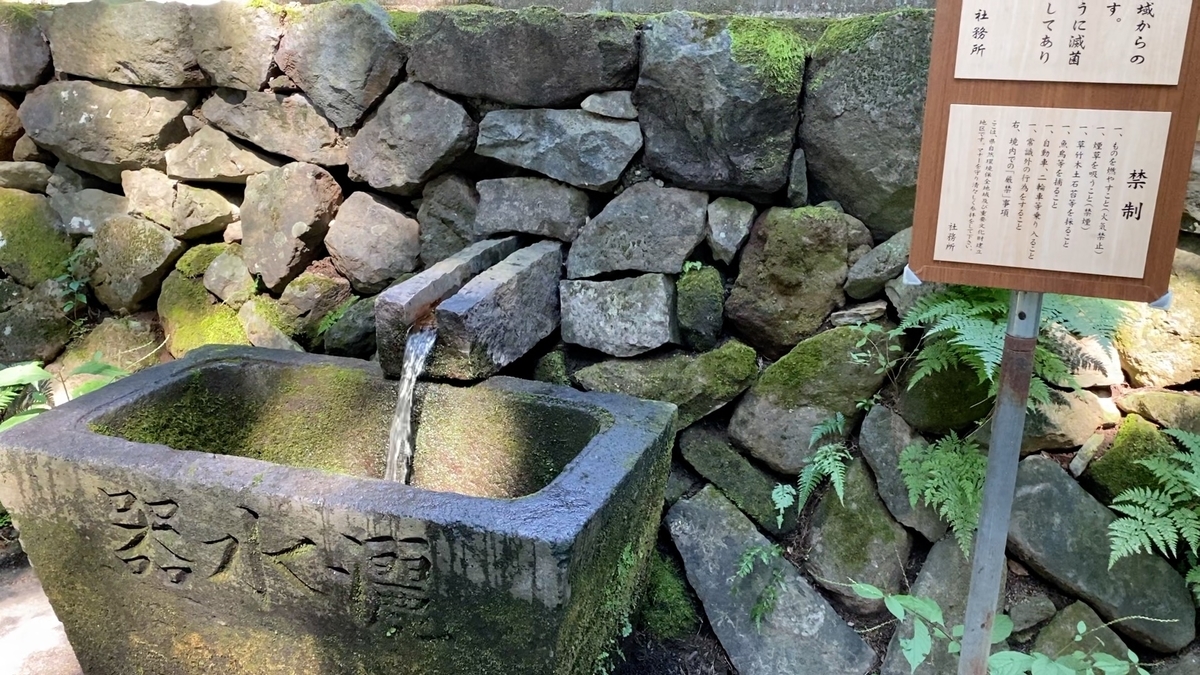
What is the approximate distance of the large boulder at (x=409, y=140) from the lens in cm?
322

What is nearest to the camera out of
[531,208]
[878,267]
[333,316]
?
[878,267]

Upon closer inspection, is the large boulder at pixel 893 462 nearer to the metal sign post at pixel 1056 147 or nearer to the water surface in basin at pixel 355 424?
the water surface in basin at pixel 355 424

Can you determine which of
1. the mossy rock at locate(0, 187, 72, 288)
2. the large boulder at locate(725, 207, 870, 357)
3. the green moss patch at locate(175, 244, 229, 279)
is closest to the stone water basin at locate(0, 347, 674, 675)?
the large boulder at locate(725, 207, 870, 357)

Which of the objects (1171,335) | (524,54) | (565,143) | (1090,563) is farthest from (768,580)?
(524,54)

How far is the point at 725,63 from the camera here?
2717 mm

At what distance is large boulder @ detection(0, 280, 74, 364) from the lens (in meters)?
4.01

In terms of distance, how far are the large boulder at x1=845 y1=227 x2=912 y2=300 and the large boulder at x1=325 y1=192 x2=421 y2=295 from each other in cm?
189

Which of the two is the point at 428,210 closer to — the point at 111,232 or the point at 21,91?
the point at 111,232

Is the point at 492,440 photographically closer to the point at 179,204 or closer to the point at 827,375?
the point at 827,375

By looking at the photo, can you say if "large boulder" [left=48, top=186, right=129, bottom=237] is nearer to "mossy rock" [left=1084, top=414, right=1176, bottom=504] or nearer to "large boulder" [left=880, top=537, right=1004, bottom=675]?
"large boulder" [left=880, top=537, right=1004, bottom=675]

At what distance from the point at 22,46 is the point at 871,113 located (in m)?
4.07

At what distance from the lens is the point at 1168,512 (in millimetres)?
2248

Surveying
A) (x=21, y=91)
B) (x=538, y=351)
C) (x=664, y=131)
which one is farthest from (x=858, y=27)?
(x=21, y=91)

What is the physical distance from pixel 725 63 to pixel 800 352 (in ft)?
3.48
